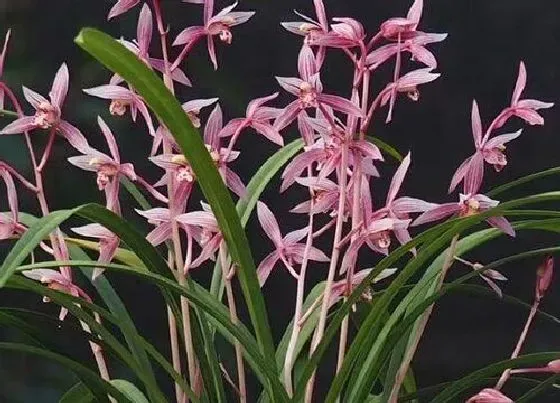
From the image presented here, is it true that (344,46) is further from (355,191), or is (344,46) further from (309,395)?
(309,395)

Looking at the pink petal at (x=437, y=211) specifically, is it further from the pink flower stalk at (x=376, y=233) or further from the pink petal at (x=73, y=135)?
the pink petal at (x=73, y=135)

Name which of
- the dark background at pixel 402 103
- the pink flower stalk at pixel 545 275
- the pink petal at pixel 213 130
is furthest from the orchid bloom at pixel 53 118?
the dark background at pixel 402 103

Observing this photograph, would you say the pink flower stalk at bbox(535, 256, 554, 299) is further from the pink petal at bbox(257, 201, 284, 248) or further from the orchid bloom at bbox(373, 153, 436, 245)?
the pink petal at bbox(257, 201, 284, 248)

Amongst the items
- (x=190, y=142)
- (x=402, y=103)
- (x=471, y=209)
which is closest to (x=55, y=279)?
(x=190, y=142)

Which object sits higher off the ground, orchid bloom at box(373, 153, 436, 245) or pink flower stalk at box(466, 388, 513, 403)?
orchid bloom at box(373, 153, 436, 245)

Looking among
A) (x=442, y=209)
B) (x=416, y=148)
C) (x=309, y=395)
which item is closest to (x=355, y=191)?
(x=442, y=209)

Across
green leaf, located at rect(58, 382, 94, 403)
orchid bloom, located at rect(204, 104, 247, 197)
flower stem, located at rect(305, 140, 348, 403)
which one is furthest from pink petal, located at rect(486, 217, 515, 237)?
green leaf, located at rect(58, 382, 94, 403)
